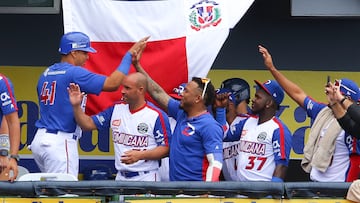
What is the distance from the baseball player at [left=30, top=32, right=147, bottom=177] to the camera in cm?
781

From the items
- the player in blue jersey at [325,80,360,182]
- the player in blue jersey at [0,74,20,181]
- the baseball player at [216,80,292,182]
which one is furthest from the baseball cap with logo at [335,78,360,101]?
the player in blue jersey at [0,74,20,181]

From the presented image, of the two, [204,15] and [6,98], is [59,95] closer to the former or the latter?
[6,98]

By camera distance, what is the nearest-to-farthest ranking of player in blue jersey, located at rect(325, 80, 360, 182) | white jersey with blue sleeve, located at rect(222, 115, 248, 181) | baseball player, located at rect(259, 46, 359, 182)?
1. player in blue jersey, located at rect(325, 80, 360, 182)
2. baseball player, located at rect(259, 46, 359, 182)
3. white jersey with blue sleeve, located at rect(222, 115, 248, 181)

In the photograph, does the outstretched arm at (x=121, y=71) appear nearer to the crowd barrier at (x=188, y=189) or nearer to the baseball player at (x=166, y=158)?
the baseball player at (x=166, y=158)

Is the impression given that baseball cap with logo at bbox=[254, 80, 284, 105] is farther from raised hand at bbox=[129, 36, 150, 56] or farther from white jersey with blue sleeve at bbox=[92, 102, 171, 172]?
raised hand at bbox=[129, 36, 150, 56]

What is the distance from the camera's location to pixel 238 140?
28.0 ft

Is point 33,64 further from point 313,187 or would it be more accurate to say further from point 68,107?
point 313,187

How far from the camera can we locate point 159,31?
27.6 feet

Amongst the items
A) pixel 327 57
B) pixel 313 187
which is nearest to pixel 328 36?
pixel 327 57

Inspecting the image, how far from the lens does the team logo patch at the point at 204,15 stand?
830cm

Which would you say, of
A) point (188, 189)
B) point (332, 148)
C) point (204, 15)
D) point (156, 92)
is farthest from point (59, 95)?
A: point (332, 148)

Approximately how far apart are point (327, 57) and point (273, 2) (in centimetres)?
79

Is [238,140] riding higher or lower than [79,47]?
lower

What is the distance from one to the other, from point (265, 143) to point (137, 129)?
106cm
